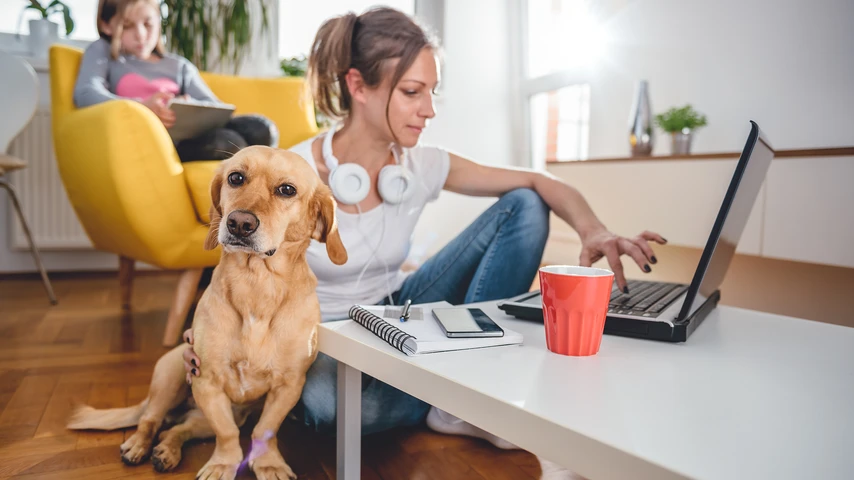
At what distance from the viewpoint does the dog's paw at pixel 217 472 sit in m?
0.87

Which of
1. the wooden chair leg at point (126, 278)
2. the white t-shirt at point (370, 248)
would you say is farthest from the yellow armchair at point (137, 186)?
the white t-shirt at point (370, 248)

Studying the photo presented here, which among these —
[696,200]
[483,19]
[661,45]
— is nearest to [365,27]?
[696,200]

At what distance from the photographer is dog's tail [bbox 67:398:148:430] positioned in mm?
1156

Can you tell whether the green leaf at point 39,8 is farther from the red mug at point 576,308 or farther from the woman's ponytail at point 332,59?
the red mug at point 576,308

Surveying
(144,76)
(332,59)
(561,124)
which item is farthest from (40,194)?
(561,124)

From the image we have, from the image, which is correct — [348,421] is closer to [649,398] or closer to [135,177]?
[649,398]

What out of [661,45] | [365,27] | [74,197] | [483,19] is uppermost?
[483,19]

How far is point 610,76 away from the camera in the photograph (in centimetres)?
320

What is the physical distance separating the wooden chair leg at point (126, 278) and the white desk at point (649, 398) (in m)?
1.85

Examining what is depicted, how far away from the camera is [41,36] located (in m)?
2.96

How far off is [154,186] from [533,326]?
1.32 metres

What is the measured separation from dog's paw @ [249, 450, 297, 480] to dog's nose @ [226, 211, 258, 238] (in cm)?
37

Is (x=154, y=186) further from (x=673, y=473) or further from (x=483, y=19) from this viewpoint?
(x=483, y=19)

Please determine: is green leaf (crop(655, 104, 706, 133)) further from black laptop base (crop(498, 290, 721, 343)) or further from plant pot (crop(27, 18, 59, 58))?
plant pot (crop(27, 18, 59, 58))
